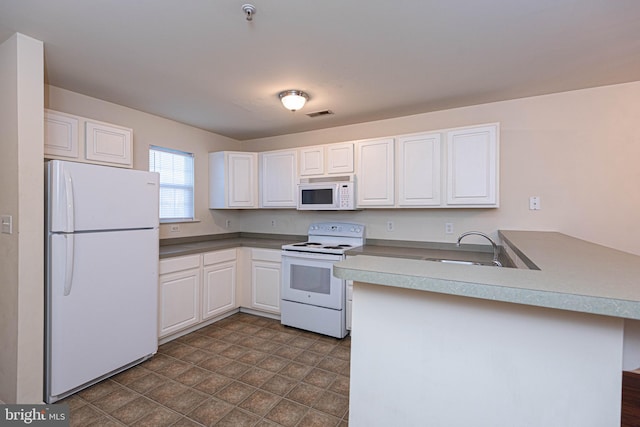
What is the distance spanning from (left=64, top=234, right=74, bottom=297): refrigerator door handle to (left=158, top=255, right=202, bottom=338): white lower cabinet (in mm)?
798

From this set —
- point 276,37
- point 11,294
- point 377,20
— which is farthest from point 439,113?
point 11,294

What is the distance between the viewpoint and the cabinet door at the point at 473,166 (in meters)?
2.63

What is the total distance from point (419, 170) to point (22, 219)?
3.03m

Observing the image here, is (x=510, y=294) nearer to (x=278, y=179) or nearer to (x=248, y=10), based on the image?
(x=248, y=10)

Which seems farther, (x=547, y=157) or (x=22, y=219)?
(x=547, y=157)

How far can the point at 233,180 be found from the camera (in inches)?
151

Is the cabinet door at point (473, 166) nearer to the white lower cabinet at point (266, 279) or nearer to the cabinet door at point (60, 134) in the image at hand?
the white lower cabinet at point (266, 279)

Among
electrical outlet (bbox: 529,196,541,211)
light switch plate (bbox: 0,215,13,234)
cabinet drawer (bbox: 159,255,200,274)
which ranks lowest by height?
cabinet drawer (bbox: 159,255,200,274)

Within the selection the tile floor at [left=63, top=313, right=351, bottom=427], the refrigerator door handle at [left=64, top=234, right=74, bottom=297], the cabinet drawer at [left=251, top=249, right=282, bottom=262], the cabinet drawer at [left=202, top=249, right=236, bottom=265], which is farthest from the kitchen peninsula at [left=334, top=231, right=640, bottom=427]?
the cabinet drawer at [left=202, top=249, right=236, bottom=265]

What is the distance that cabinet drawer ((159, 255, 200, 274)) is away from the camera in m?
2.79

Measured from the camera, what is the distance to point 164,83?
246 cm

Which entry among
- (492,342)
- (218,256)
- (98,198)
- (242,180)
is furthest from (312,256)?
(492,342)


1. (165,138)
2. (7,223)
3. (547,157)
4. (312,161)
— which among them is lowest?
(7,223)

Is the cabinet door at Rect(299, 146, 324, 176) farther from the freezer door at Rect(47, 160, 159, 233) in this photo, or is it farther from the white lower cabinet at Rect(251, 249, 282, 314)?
the freezer door at Rect(47, 160, 159, 233)
